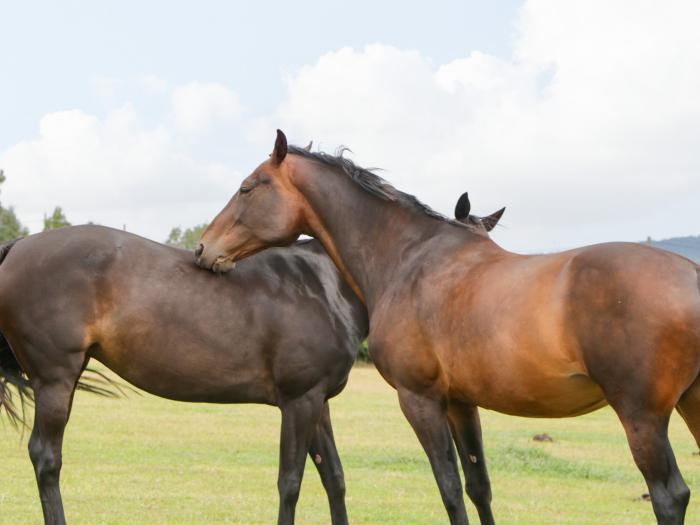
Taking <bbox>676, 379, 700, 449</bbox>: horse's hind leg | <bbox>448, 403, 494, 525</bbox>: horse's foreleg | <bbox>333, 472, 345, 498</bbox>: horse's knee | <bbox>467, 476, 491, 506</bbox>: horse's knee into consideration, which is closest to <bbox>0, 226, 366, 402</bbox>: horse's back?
<bbox>333, 472, 345, 498</bbox>: horse's knee

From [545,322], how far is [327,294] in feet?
6.93

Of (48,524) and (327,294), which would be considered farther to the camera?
(327,294)

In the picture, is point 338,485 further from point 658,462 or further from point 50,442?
point 658,462

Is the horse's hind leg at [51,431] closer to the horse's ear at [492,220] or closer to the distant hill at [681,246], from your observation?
the horse's ear at [492,220]

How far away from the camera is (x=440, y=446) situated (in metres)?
5.87

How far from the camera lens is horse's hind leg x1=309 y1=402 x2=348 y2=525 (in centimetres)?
718

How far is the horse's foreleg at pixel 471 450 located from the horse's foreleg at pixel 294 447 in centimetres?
100

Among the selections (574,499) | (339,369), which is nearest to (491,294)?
(339,369)

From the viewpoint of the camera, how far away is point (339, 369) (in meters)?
6.84

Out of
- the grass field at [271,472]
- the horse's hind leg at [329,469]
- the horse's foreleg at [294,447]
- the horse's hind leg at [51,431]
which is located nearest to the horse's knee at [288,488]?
the horse's foreleg at [294,447]

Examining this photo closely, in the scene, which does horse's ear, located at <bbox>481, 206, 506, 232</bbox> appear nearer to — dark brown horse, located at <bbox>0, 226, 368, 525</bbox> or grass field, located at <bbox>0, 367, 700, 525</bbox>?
dark brown horse, located at <bbox>0, 226, 368, 525</bbox>

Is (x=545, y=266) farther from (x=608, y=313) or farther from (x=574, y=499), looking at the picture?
(x=574, y=499)

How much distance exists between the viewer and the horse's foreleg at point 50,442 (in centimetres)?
654

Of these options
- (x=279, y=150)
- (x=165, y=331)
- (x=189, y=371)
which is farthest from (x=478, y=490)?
(x=279, y=150)
